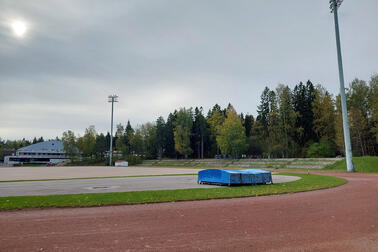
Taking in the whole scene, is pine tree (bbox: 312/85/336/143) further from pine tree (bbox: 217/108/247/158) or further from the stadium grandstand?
the stadium grandstand

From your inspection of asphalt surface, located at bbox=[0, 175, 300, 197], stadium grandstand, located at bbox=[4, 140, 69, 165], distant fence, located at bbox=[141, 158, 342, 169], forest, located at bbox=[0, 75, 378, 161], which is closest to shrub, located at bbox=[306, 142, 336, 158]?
forest, located at bbox=[0, 75, 378, 161]

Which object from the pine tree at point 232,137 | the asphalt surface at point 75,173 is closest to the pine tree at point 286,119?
the pine tree at point 232,137

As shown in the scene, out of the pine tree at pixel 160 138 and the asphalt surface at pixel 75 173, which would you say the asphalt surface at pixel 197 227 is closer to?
the asphalt surface at pixel 75 173

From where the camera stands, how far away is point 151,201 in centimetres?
1218

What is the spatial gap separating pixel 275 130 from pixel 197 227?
213 ft

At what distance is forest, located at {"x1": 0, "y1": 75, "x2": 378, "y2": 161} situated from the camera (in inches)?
2219

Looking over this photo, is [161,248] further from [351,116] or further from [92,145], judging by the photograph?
[92,145]

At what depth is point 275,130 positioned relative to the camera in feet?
224

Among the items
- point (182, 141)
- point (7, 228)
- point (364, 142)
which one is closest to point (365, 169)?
point (364, 142)

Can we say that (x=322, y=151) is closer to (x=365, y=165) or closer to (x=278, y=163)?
(x=278, y=163)

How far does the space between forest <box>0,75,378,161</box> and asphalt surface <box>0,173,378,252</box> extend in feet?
166

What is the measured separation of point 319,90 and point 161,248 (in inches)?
2714

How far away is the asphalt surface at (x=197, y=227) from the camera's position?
6.12 meters

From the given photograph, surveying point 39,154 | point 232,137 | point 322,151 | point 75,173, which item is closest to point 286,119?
point 322,151
